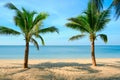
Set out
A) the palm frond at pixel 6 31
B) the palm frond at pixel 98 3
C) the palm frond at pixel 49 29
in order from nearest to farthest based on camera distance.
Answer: the palm frond at pixel 98 3 < the palm frond at pixel 6 31 < the palm frond at pixel 49 29

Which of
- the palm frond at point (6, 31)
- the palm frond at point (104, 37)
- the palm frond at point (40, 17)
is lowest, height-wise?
the palm frond at point (104, 37)

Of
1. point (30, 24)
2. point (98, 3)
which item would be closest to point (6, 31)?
point (30, 24)

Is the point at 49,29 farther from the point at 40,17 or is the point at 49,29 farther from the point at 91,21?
the point at 91,21

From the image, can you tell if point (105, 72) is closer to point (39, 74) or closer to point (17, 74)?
point (39, 74)

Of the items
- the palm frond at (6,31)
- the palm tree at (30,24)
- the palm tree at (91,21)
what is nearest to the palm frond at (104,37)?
the palm tree at (91,21)

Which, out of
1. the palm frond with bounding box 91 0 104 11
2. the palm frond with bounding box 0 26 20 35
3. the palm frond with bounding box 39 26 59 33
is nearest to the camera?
the palm frond with bounding box 91 0 104 11

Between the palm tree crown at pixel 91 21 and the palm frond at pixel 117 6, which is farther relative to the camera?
the palm tree crown at pixel 91 21

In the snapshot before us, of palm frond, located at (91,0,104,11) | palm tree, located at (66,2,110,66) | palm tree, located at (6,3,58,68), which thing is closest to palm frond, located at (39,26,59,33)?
palm tree, located at (6,3,58,68)

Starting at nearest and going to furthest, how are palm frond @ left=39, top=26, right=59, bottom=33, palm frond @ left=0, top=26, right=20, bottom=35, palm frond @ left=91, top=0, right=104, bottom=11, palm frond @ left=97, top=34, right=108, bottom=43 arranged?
palm frond @ left=91, top=0, right=104, bottom=11 < palm frond @ left=0, top=26, right=20, bottom=35 < palm frond @ left=39, top=26, right=59, bottom=33 < palm frond @ left=97, top=34, right=108, bottom=43

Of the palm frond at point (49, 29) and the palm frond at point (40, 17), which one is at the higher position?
the palm frond at point (40, 17)

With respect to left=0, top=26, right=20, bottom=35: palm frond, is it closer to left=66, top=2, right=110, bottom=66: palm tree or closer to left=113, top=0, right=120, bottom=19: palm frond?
left=66, top=2, right=110, bottom=66: palm tree

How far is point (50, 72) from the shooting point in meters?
14.9

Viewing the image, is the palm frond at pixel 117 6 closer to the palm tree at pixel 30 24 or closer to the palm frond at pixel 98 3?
the palm frond at pixel 98 3

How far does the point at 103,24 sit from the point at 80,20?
1.67 meters
